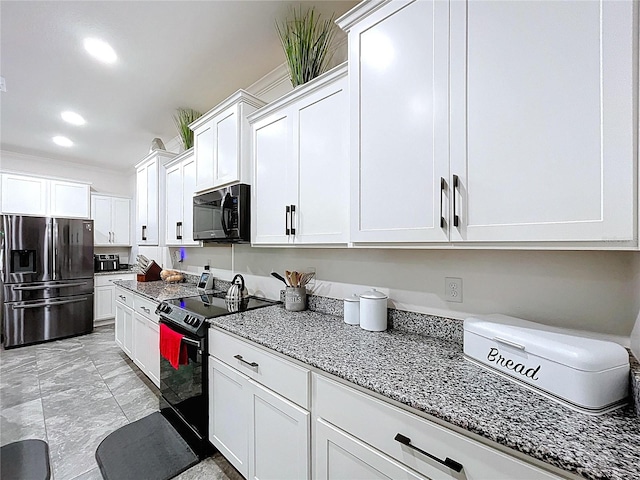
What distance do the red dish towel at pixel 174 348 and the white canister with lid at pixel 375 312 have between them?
1.24 metres

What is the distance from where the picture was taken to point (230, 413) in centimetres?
159

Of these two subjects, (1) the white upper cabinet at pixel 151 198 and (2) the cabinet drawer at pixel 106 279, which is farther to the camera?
(2) the cabinet drawer at pixel 106 279

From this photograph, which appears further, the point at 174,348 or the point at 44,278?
the point at 44,278

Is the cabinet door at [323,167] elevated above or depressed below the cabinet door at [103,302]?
above

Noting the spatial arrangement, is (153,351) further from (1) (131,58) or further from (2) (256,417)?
(1) (131,58)

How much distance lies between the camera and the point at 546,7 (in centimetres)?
89

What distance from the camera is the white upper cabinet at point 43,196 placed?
3.99 m

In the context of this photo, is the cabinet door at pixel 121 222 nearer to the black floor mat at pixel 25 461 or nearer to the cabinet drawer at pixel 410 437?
the black floor mat at pixel 25 461

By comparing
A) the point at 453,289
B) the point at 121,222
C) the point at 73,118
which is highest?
the point at 73,118

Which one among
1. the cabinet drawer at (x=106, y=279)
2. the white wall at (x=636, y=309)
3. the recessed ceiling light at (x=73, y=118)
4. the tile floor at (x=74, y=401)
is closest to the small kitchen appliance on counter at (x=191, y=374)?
the tile floor at (x=74, y=401)

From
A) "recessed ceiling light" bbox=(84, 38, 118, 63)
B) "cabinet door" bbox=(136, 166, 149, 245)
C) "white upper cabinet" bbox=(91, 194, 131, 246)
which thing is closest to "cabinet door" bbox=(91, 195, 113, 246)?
"white upper cabinet" bbox=(91, 194, 131, 246)

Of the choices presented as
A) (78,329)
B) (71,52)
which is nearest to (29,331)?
(78,329)

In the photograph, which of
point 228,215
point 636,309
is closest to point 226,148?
point 228,215

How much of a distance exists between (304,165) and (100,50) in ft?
6.37
